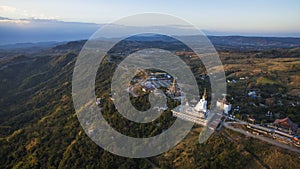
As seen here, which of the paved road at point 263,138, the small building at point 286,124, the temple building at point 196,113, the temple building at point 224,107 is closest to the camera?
the paved road at point 263,138

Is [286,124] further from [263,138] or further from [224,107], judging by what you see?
[224,107]

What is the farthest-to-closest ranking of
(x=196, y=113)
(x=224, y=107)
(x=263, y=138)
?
(x=224, y=107)
(x=196, y=113)
(x=263, y=138)

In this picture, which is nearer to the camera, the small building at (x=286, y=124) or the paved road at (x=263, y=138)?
the paved road at (x=263, y=138)

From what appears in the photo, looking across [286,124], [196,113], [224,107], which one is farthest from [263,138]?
[196,113]

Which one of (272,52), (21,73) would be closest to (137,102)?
(21,73)

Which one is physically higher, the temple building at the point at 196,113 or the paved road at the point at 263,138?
the temple building at the point at 196,113

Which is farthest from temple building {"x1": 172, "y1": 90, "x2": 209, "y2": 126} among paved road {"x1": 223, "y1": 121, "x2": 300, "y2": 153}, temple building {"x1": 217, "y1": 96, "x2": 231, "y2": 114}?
temple building {"x1": 217, "y1": 96, "x2": 231, "y2": 114}

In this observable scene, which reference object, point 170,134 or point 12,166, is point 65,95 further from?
point 170,134

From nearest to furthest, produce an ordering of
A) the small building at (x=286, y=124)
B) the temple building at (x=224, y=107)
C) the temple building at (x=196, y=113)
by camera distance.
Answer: the small building at (x=286, y=124) → the temple building at (x=196, y=113) → the temple building at (x=224, y=107)

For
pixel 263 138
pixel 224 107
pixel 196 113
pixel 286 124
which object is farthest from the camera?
pixel 224 107

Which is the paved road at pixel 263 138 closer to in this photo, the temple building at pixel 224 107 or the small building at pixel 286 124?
the temple building at pixel 224 107

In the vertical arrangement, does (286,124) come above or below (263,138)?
above

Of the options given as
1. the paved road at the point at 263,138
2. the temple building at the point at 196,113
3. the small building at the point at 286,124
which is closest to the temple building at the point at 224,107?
the temple building at the point at 196,113
